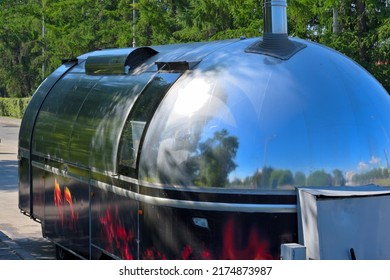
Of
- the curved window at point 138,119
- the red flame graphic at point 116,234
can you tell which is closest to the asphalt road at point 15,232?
the red flame graphic at point 116,234

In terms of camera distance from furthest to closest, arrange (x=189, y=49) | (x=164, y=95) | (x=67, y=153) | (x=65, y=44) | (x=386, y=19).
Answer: (x=65, y=44) → (x=386, y=19) → (x=67, y=153) → (x=189, y=49) → (x=164, y=95)

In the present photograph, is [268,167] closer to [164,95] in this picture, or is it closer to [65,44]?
[164,95]

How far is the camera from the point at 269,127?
6340 mm

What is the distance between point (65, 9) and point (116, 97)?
28.2m

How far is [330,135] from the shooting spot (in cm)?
637

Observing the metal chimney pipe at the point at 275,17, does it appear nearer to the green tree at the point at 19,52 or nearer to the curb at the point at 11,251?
the curb at the point at 11,251

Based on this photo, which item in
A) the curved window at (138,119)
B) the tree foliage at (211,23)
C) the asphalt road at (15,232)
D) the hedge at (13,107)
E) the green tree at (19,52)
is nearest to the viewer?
the curved window at (138,119)

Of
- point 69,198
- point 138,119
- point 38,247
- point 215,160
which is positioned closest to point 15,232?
point 38,247

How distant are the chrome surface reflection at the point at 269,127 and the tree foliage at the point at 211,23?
12.5 meters

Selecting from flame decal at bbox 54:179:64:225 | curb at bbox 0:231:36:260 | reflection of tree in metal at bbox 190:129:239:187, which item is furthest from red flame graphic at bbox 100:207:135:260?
curb at bbox 0:231:36:260

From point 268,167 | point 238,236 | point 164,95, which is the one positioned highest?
point 164,95

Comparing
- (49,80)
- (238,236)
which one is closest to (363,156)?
(238,236)

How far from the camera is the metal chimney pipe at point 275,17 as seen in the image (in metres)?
7.24

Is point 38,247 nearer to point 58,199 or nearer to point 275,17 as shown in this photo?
point 58,199
